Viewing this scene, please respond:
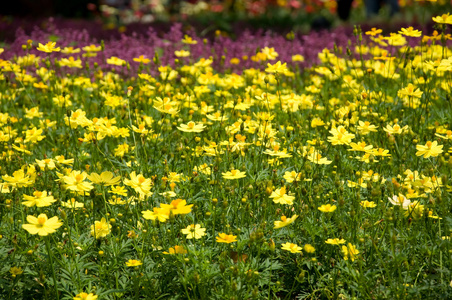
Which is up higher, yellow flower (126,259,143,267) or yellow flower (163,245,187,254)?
yellow flower (163,245,187,254)

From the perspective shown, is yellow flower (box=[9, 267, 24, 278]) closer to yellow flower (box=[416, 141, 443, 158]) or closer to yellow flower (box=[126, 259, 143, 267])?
yellow flower (box=[126, 259, 143, 267])

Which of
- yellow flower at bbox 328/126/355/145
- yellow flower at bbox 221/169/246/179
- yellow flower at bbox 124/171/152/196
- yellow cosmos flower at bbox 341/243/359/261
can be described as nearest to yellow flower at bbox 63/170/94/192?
yellow flower at bbox 124/171/152/196

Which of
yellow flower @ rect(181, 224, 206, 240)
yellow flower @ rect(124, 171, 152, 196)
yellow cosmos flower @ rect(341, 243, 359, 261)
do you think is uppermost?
yellow flower @ rect(124, 171, 152, 196)

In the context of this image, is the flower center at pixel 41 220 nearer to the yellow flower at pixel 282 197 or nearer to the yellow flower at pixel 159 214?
the yellow flower at pixel 159 214

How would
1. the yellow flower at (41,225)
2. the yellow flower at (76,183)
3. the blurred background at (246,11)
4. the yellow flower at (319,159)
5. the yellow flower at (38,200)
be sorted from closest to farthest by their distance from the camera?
the yellow flower at (41,225)
the yellow flower at (38,200)
the yellow flower at (76,183)
the yellow flower at (319,159)
the blurred background at (246,11)

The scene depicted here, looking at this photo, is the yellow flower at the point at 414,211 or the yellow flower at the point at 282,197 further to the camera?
the yellow flower at the point at 282,197

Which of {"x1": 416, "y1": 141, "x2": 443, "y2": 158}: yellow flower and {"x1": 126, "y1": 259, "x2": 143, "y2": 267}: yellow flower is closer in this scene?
{"x1": 126, "y1": 259, "x2": 143, "y2": 267}: yellow flower

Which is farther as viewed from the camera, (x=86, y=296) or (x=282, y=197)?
(x=282, y=197)

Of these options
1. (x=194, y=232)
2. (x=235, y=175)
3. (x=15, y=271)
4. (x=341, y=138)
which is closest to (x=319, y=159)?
(x=341, y=138)

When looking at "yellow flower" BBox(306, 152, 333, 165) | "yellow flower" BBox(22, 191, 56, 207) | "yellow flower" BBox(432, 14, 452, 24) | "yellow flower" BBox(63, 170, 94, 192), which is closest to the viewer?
"yellow flower" BBox(22, 191, 56, 207)

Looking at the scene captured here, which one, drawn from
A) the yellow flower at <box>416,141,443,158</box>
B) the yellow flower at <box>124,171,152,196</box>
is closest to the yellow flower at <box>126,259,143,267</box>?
the yellow flower at <box>124,171,152,196</box>

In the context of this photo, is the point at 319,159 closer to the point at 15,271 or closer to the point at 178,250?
the point at 178,250

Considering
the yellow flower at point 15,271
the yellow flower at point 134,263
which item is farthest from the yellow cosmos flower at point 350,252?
the yellow flower at point 15,271

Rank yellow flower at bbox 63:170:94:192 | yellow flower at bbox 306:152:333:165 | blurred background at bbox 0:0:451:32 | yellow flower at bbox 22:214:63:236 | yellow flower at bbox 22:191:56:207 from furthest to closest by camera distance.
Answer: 1. blurred background at bbox 0:0:451:32
2. yellow flower at bbox 306:152:333:165
3. yellow flower at bbox 63:170:94:192
4. yellow flower at bbox 22:191:56:207
5. yellow flower at bbox 22:214:63:236
